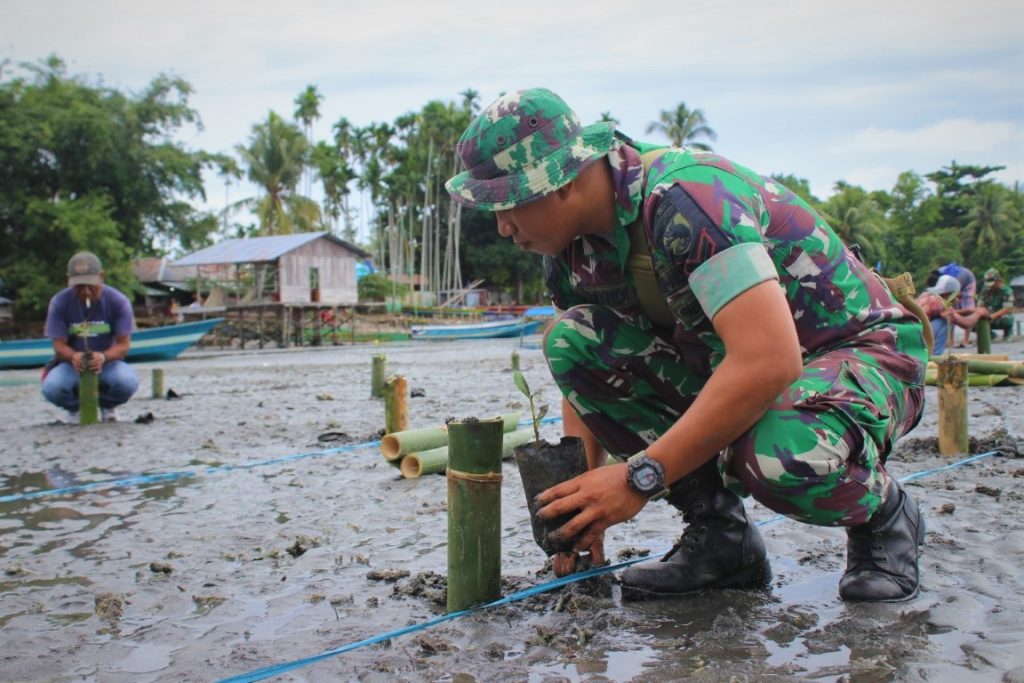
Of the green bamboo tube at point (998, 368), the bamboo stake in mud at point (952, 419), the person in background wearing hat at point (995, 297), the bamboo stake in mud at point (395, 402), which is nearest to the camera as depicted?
the bamboo stake in mud at point (952, 419)

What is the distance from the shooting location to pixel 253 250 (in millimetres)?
36969

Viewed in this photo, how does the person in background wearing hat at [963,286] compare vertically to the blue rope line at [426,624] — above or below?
above

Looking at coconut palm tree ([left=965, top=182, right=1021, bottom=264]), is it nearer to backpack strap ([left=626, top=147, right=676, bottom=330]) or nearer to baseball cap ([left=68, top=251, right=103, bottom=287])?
baseball cap ([left=68, top=251, right=103, bottom=287])

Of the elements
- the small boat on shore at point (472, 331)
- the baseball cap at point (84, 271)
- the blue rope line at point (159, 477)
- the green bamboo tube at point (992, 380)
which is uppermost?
the baseball cap at point (84, 271)

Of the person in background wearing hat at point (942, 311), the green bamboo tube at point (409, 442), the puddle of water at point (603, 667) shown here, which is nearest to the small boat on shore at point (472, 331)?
the person in background wearing hat at point (942, 311)

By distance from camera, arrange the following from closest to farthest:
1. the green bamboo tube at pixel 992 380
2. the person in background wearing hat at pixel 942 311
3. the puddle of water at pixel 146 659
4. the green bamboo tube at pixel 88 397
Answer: the puddle of water at pixel 146 659, the green bamboo tube at pixel 88 397, the green bamboo tube at pixel 992 380, the person in background wearing hat at pixel 942 311

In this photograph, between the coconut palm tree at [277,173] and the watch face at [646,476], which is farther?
the coconut palm tree at [277,173]

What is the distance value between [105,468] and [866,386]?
5.07 metres

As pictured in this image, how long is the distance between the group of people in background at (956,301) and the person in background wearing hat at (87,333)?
25.2ft

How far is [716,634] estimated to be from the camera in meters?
2.33

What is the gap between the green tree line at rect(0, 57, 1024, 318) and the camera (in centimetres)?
3164

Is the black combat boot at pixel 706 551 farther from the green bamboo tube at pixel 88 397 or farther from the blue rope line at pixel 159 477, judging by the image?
the green bamboo tube at pixel 88 397

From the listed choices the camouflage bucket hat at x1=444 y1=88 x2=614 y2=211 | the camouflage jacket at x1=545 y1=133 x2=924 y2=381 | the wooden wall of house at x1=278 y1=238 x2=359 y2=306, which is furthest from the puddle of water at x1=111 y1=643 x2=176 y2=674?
the wooden wall of house at x1=278 y1=238 x2=359 y2=306

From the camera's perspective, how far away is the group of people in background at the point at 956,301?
11.0 m
